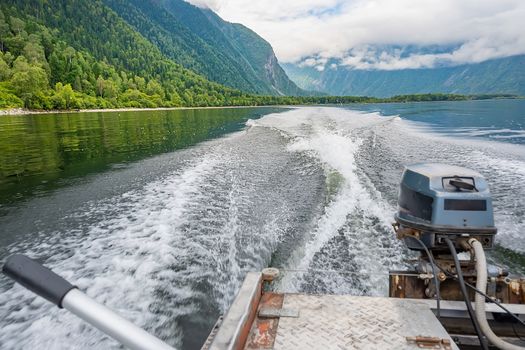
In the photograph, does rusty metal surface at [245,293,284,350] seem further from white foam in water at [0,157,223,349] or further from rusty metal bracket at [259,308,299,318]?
white foam in water at [0,157,223,349]

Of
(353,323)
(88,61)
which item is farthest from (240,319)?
(88,61)

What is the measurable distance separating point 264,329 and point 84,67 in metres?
126

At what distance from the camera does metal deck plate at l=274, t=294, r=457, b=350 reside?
9.16 feet

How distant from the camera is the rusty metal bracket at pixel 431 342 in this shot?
2695mm

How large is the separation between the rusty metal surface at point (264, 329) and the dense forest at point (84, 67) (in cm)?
8325

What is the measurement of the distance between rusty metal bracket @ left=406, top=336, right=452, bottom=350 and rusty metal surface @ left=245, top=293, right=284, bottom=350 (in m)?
1.08

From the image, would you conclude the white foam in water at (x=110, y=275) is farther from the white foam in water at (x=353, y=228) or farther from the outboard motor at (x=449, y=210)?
the outboard motor at (x=449, y=210)

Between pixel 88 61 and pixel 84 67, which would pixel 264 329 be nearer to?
pixel 84 67

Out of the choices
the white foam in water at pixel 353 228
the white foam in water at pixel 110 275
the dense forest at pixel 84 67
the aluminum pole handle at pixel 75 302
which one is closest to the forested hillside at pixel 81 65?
the dense forest at pixel 84 67

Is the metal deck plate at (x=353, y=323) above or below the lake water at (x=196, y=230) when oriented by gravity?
above

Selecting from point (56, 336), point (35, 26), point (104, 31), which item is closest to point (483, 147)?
point (56, 336)

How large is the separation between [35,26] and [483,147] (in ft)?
483

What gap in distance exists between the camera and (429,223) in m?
4.00

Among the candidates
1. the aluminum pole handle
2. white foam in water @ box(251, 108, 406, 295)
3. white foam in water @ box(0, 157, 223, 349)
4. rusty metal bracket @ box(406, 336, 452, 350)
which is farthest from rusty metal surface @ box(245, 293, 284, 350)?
white foam in water @ box(0, 157, 223, 349)
